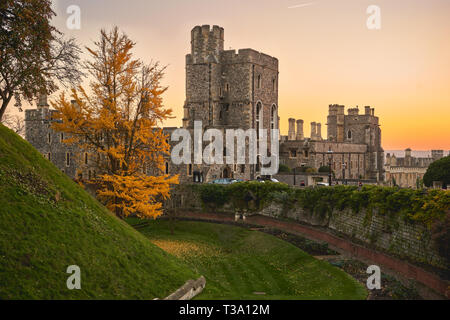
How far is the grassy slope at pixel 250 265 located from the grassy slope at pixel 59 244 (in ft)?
7.58

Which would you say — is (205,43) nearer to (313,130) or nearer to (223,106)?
(223,106)

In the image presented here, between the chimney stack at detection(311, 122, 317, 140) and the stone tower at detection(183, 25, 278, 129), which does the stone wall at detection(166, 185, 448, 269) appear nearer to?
the stone tower at detection(183, 25, 278, 129)

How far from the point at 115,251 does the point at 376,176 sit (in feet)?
173

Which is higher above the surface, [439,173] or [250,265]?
[439,173]

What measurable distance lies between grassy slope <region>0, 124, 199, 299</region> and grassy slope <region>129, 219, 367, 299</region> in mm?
2310

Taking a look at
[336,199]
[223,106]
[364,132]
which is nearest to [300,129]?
[364,132]

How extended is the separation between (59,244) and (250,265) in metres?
12.4

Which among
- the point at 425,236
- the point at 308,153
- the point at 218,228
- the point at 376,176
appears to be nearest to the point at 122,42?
the point at 218,228

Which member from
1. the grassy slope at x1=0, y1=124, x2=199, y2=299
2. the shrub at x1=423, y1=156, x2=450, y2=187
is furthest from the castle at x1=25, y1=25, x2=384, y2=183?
the grassy slope at x1=0, y1=124, x2=199, y2=299

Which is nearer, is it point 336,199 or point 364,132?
point 336,199

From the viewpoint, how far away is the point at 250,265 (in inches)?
877

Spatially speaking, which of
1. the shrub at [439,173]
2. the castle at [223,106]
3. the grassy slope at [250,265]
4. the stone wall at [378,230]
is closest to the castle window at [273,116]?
the castle at [223,106]

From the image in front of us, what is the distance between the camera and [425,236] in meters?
17.0

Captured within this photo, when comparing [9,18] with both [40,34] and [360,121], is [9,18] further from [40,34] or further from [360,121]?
[360,121]
